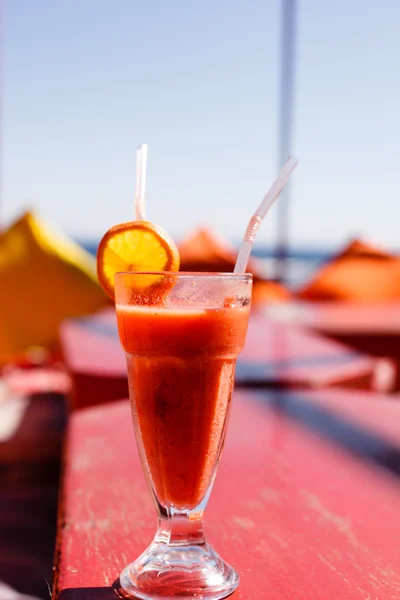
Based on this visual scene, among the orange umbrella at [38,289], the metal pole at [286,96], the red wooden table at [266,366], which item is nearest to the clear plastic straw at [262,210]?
the red wooden table at [266,366]

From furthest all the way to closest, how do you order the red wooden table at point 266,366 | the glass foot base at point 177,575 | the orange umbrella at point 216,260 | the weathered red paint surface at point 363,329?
the orange umbrella at point 216,260 < the weathered red paint surface at point 363,329 < the red wooden table at point 266,366 < the glass foot base at point 177,575

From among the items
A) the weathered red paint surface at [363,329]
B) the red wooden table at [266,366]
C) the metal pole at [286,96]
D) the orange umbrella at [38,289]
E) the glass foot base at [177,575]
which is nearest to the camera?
the glass foot base at [177,575]

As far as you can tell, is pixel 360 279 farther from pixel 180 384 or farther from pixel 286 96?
pixel 180 384

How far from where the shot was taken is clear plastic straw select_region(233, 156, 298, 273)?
63 centimetres

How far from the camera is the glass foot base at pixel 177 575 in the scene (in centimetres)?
54

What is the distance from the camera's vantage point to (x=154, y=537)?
0.61 m

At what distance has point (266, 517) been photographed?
698 mm

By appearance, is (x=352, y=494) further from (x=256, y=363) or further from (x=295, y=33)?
(x=295, y=33)

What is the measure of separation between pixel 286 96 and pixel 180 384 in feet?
6.22

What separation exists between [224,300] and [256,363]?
100 centimetres

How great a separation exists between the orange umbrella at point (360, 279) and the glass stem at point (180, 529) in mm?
3723

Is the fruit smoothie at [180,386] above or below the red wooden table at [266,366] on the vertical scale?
above

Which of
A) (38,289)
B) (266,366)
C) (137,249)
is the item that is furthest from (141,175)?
(38,289)

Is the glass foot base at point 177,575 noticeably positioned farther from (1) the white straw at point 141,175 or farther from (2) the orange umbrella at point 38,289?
(2) the orange umbrella at point 38,289
